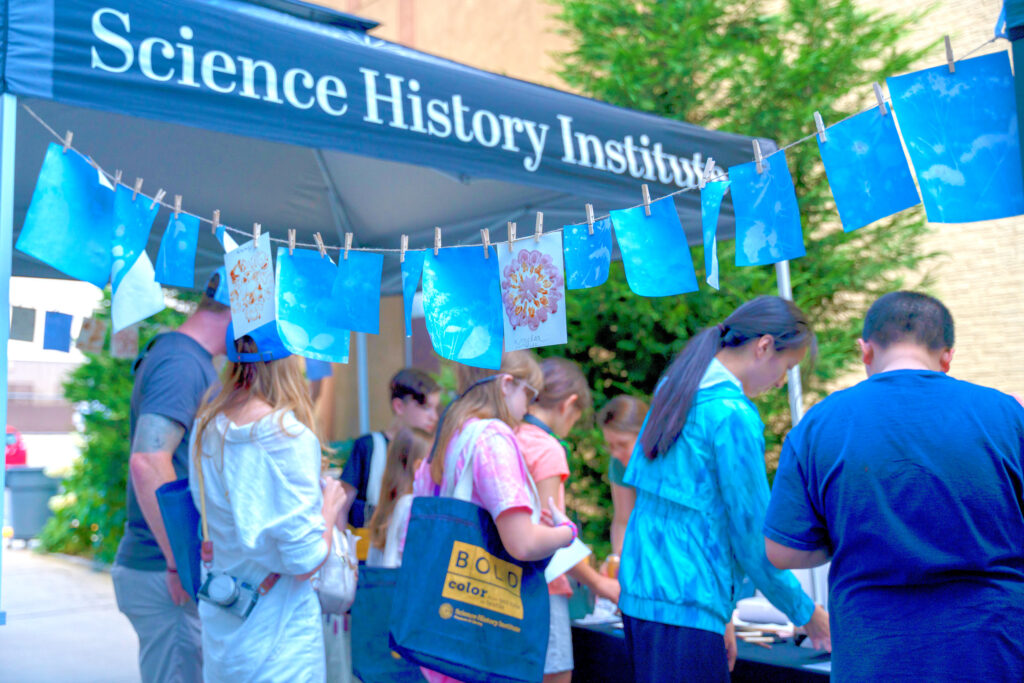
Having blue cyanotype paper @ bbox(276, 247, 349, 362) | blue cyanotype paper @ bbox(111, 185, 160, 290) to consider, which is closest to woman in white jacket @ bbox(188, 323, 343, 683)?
blue cyanotype paper @ bbox(276, 247, 349, 362)

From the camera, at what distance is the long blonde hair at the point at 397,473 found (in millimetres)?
3562

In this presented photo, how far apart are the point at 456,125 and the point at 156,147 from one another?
1.65m

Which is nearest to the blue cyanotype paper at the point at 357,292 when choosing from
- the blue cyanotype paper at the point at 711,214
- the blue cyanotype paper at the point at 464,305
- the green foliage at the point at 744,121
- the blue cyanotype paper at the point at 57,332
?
the blue cyanotype paper at the point at 464,305

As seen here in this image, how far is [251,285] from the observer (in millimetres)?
2229

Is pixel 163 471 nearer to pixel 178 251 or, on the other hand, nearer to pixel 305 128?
pixel 178 251

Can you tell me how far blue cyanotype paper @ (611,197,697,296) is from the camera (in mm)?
2238

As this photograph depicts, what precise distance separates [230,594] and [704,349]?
4.48 feet

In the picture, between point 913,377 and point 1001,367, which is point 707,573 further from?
point 1001,367

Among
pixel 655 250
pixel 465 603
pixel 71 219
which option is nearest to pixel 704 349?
pixel 655 250

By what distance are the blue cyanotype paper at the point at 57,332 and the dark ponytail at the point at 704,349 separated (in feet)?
8.86

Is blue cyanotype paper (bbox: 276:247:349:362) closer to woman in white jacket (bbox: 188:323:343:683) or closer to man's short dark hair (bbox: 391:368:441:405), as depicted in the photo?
woman in white jacket (bbox: 188:323:343:683)

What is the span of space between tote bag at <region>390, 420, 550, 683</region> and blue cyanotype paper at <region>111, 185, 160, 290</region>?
3.10ft

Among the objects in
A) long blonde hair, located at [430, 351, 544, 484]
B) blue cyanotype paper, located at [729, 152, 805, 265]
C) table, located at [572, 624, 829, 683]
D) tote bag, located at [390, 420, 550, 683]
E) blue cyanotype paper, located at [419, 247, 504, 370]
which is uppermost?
blue cyanotype paper, located at [729, 152, 805, 265]

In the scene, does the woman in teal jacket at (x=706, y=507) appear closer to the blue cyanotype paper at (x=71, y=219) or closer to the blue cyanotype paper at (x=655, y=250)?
the blue cyanotype paper at (x=655, y=250)
